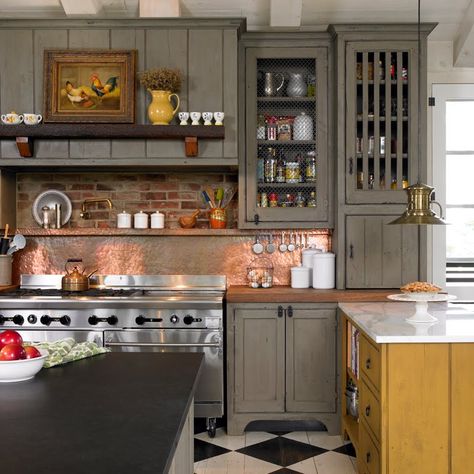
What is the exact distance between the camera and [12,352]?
6.73 feet

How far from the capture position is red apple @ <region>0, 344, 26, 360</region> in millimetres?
2045

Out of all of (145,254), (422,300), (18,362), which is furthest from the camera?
(145,254)

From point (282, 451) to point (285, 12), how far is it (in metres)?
2.89

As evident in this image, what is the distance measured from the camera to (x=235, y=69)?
4.45 m

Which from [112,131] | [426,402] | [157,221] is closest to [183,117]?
[112,131]

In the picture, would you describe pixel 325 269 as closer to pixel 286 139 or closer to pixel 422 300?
pixel 286 139

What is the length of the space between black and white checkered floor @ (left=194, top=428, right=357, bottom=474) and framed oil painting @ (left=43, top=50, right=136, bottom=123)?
224 cm

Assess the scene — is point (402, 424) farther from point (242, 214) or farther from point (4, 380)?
point (242, 214)

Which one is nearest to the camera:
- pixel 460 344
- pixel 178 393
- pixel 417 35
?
pixel 178 393

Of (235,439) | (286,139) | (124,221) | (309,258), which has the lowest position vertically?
(235,439)

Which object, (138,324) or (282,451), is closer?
(282,451)

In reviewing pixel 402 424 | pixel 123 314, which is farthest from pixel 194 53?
pixel 402 424

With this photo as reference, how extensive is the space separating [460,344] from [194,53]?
2.70 metres

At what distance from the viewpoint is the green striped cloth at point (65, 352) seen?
7.68 ft
